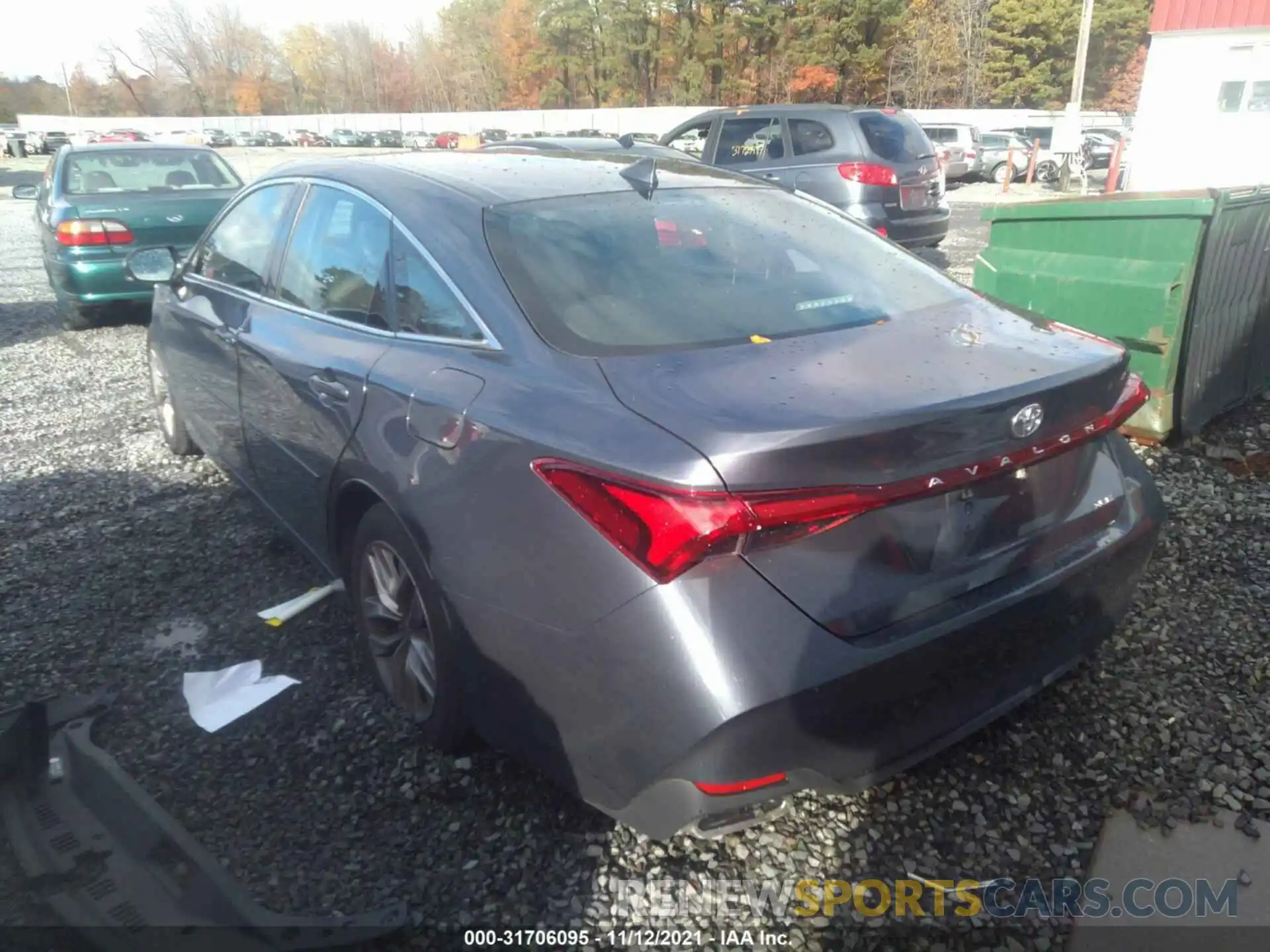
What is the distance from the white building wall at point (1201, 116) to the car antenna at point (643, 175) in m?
19.9

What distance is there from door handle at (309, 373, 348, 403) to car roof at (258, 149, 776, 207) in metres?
0.57

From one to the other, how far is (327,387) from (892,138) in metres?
9.01

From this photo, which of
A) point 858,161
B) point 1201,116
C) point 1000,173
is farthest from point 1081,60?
point 858,161

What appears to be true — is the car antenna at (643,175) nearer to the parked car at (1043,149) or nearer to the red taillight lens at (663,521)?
the red taillight lens at (663,521)

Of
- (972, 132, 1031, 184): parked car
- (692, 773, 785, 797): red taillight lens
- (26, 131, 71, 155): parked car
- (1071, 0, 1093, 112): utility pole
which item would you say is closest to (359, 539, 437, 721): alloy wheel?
(692, 773, 785, 797): red taillight lens

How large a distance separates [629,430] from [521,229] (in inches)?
37.9

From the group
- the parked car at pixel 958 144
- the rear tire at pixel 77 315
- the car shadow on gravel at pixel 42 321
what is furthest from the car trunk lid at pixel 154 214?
the parked car at pixel 958 144

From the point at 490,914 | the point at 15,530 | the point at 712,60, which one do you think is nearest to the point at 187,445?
the point at 15,530

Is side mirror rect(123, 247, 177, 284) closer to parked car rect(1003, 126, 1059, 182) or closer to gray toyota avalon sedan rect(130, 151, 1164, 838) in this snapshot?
gray toyota avalon sedan rect(130, 151, 1164, 838)

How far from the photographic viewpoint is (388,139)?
2216 inches

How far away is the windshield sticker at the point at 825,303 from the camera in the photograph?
8.66 ft

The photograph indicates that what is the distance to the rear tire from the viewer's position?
873 centimetres

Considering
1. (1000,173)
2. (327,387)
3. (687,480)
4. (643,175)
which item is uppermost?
(643,175)

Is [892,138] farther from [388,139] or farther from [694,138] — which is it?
[388,139]
